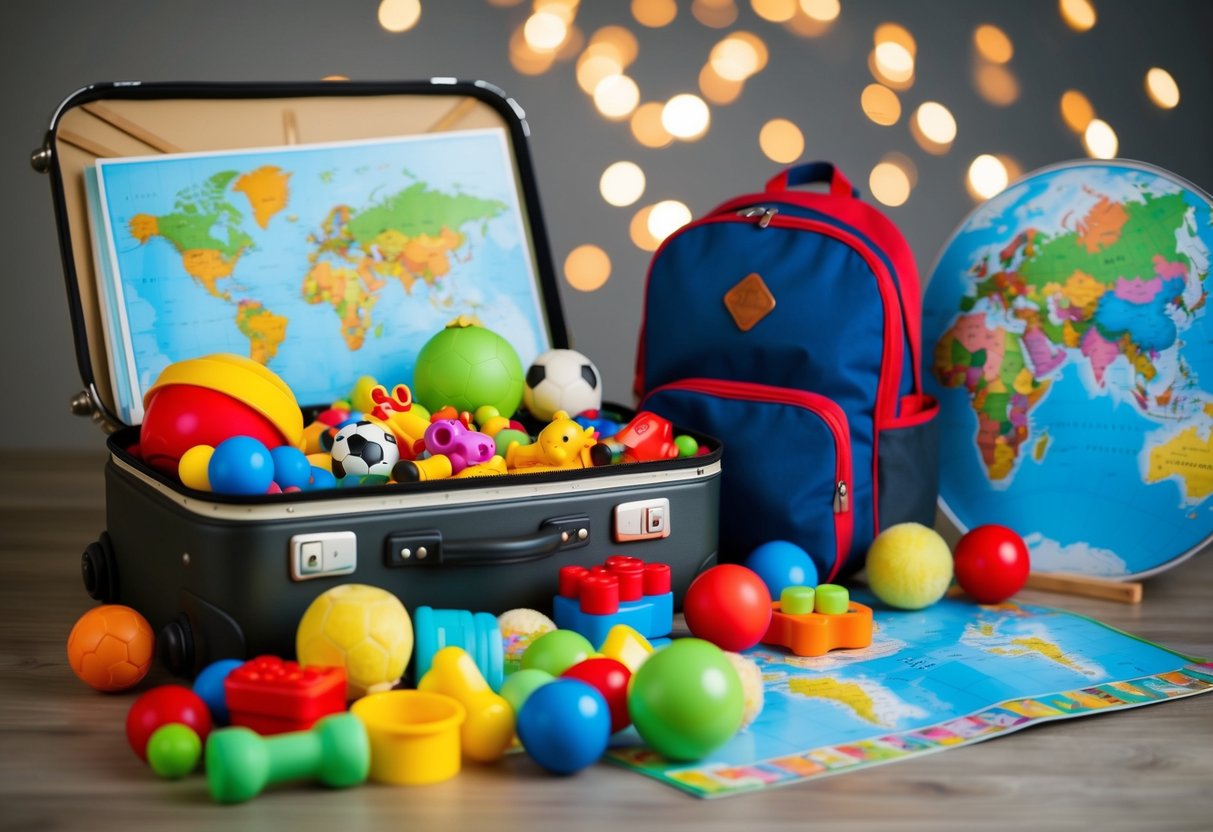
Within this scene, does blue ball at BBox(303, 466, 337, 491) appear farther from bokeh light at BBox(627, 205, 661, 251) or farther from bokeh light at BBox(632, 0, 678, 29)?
bokeh light at BBox(632, 0, 678, 29)

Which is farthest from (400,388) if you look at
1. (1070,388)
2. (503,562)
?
(1070,388)

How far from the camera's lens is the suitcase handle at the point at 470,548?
1162 mm

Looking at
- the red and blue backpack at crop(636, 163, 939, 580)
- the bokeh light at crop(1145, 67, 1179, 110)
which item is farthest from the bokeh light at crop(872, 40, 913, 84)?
the red and blue backpack at crop(636, 163, 939, 580)

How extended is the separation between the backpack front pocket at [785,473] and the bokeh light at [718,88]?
109 centimetres

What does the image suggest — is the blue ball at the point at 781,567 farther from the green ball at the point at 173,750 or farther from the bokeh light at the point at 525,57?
the bokeh light at the point at 525,57

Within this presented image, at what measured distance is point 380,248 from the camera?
5.65 feet

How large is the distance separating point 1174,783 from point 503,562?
59 cm

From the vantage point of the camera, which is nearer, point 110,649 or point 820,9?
point 110,649

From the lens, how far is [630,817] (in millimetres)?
909

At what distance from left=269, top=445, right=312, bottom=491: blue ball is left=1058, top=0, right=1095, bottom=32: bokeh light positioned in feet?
5.87

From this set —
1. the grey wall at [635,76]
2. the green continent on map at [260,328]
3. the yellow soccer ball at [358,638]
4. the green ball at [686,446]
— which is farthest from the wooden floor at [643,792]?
the grey wall at [635,76]

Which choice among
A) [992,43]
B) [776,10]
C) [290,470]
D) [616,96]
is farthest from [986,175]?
[290,470]

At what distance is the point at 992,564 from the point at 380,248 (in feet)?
2.89

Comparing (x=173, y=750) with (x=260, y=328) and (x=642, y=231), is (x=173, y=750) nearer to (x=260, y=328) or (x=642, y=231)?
(x=260, y=328)
